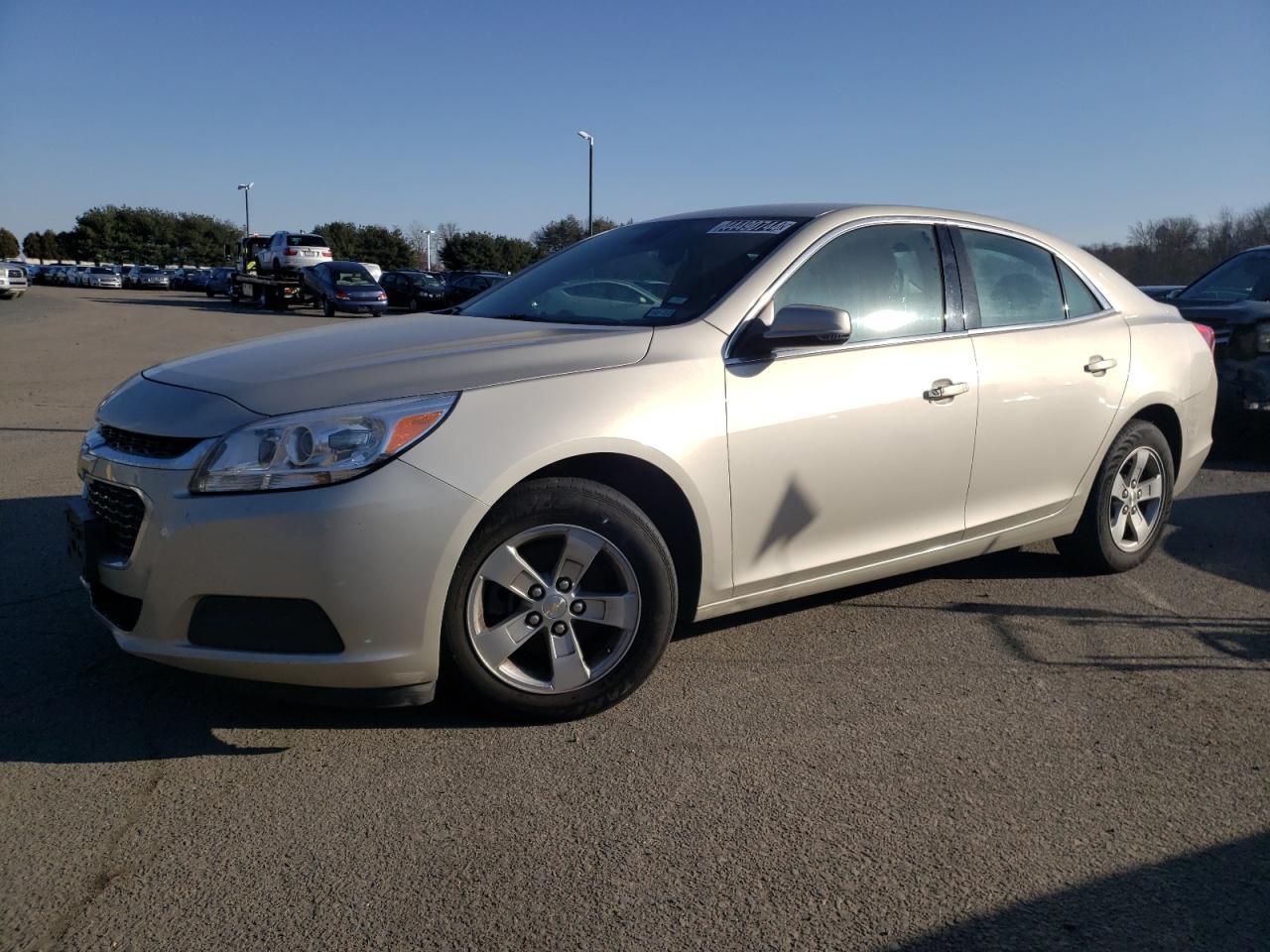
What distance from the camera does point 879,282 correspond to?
404 cm

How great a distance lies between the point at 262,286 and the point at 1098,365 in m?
35.2

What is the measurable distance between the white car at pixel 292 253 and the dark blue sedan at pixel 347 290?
135 inches

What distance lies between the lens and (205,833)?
2.62 metres

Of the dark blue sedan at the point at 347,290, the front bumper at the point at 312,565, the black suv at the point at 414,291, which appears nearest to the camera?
the front bumper at the point at 312,565

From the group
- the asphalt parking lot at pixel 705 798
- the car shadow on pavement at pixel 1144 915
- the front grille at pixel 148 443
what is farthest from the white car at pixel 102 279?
the car shadow on pavement at pixel 1144 915

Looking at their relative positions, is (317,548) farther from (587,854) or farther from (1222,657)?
(1222,657)

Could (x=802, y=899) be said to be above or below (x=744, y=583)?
below

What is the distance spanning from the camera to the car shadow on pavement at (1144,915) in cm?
224

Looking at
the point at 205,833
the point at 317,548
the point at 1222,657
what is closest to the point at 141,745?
the point at 205,833

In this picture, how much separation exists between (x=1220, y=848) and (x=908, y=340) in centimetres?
200

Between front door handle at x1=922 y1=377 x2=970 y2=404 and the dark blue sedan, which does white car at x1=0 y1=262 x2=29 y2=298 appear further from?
front door handle at x1=922 y1=377 x2=970 y2=404

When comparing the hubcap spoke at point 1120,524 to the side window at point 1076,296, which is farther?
the hubcap spoke at point 1120,524

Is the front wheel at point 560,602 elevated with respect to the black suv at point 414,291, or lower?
→ lower

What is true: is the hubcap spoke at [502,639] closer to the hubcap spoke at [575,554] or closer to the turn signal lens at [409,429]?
the hubcap spoke at [575,554]
